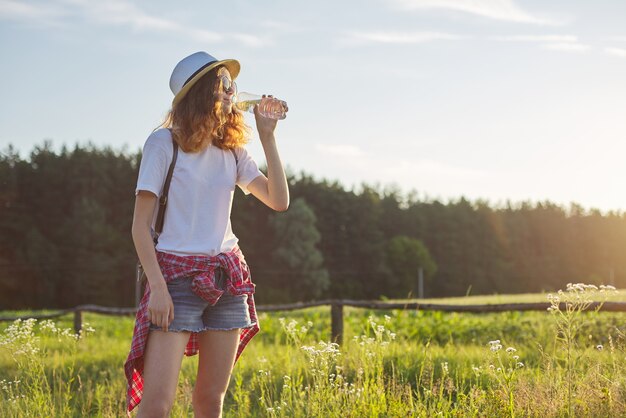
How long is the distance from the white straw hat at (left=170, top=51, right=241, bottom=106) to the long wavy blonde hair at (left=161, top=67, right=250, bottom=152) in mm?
38

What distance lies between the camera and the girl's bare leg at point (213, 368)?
3309 millimetres

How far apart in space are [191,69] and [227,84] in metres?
0.19

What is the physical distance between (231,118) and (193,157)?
0.35 m

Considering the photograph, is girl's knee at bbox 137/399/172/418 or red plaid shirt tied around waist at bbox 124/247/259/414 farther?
red plaid shirt tied around waist at bbox 124/247/259/414

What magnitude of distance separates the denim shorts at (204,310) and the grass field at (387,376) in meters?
1.12

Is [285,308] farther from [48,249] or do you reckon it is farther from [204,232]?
[48,249]

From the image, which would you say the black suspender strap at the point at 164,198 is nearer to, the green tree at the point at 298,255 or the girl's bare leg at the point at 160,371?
the girl's bare leg at the point at 160,371

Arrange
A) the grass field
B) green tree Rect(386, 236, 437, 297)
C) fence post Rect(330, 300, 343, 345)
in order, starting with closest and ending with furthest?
1. the grass field
2. fence post Rect(330, 300, 343, 345)
3. green tree Rect(386, 236, 437, 297)

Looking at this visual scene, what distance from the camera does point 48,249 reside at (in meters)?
43.0

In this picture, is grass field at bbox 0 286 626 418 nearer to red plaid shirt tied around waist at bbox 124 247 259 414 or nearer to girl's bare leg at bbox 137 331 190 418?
red plaid shirt tied around waist at bbox 124 247 259 414

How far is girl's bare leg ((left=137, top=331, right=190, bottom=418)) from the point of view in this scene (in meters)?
3.06

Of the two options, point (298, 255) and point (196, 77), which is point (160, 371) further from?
point (298, 255)

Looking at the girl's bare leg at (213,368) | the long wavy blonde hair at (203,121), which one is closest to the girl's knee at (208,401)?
the girl's bare leg at (213,368)

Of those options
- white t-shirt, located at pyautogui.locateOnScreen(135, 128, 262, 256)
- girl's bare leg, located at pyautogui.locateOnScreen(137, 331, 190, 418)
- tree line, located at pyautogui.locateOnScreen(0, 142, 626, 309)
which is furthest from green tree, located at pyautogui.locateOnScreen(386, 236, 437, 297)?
girl's bare leg, located at pyautogui.locateOnScreen(137, 331, 190, 418)
